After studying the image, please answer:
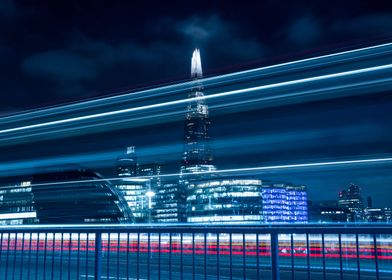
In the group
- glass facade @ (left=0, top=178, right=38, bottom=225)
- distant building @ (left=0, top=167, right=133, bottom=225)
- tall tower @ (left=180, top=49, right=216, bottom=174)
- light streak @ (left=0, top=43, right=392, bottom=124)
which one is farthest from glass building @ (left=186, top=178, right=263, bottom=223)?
glass facade @ (left=0, top=178, right=38, bottom=225)

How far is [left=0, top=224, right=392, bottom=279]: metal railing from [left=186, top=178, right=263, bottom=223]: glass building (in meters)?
2.54

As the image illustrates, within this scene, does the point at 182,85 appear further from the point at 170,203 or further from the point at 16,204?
the point at 16,204

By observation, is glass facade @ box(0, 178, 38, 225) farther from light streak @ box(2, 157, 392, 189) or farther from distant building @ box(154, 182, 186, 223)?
distant building @ box(154, 182, 186, 223)

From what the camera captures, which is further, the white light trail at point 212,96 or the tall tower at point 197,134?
the tall tower at point 197,134

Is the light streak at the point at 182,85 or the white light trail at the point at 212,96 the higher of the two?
the light streak at the point at 182,85

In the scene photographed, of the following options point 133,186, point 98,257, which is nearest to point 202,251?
point 98,257

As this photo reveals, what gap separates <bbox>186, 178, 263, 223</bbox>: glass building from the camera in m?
7.89

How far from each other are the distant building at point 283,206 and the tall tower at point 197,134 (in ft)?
4.22

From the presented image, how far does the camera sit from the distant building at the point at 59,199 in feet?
27.4

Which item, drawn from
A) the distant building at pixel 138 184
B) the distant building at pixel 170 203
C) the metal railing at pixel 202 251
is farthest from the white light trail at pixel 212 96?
the metal railing at pixel 202 251

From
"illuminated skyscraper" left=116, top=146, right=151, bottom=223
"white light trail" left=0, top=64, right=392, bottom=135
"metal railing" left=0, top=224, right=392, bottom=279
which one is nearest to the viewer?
"metal railing" left=0, top=224, right=392, bottom=279

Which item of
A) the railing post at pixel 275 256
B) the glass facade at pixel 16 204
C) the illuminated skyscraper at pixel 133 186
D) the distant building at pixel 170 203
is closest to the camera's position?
the railing post at pixel 275 256

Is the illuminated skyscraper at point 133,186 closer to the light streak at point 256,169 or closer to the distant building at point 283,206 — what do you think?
the light streak at point 256,169

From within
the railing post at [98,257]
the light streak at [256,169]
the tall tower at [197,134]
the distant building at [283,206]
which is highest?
the tall tower at [197,134]
